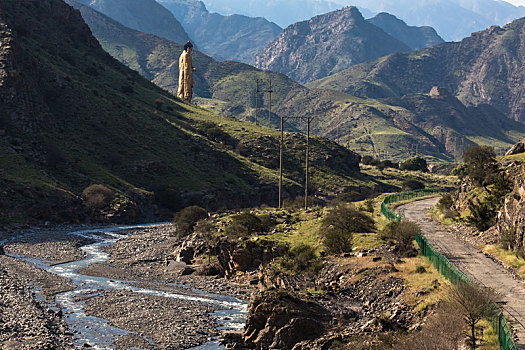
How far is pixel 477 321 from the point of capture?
1092 inches

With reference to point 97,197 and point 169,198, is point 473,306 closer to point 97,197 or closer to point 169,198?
point 97,197

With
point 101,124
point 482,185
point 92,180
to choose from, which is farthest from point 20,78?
point 482,185

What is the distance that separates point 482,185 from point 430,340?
120ft

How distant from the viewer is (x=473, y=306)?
27078 millimetres

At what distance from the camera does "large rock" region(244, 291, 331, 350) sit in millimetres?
34000

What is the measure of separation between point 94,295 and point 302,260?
16863 mm

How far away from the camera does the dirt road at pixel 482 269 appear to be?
98.3ft

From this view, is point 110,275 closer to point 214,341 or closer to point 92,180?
point 214,341

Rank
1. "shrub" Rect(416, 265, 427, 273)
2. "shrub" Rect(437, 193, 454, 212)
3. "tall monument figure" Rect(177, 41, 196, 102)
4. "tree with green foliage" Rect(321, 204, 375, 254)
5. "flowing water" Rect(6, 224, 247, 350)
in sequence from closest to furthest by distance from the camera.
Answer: "flowing water" Rect(6, 224, 247, 350) < "shrub" Rect(416, 265, 427, 273) < "tree with green foliage" Rect(321, 204, 375, 254) < "shrub" Rect(437, 193, 454, 212) < "tall monument figure" Rect(177, 41, 196, 102)

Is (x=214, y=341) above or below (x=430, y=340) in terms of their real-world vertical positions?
below

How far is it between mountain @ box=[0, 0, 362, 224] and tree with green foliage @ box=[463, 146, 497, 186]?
59793mm

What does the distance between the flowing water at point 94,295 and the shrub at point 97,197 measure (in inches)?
1370

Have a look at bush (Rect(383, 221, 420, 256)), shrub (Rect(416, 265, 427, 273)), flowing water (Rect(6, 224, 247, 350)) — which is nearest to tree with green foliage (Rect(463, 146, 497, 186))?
bush (Rect(383, 221, 420, 256))

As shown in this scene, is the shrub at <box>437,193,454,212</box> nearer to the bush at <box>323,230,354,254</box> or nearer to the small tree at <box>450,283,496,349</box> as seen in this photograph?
the bush at <box>323,230,354,254</box>
